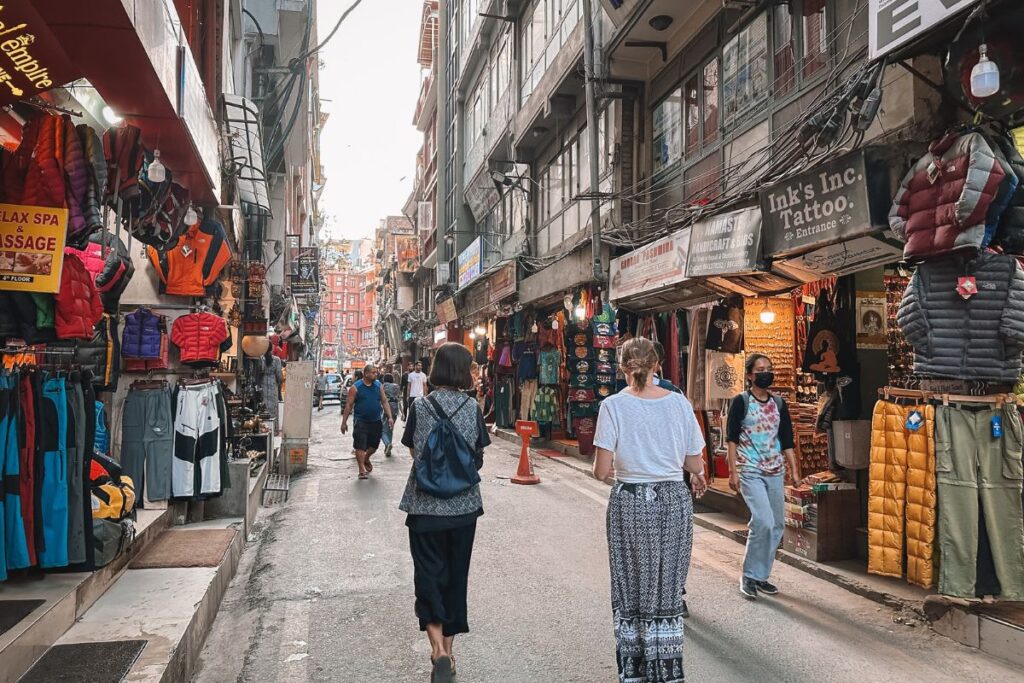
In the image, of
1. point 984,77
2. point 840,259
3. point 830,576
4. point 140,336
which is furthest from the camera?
point 140,336

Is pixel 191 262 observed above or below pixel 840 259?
above

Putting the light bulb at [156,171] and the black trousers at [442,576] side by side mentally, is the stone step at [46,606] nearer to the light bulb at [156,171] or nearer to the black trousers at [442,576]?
the black trousers at [442,576]

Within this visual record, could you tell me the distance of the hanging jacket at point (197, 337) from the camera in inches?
333

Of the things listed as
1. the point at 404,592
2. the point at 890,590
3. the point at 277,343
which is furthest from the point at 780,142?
the point at 277,343

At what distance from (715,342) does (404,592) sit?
5719 millimetres

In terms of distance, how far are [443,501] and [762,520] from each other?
9.79 ft

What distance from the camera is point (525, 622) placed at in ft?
17.2

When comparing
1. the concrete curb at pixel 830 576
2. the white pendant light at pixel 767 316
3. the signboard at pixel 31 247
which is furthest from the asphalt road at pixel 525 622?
the white pendant light at pixel 767 316

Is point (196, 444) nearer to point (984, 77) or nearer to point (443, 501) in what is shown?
point (443, 501)

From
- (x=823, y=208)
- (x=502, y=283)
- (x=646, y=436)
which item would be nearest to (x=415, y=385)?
(x=502, y=283)

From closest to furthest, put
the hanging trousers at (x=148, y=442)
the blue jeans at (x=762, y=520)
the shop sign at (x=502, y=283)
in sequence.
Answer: the blue jeans at (x=762, y=520) → the hanging trousers at (x=148, y=442) → the shop sign at (x=502, y=283)

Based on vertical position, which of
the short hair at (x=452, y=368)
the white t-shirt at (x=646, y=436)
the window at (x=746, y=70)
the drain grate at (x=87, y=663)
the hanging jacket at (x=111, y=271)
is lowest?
the drain grate at (x=87, y=663)

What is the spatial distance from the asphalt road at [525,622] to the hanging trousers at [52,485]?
120 cm

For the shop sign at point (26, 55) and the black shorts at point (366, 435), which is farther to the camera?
the black shorts at point (366, 435)
